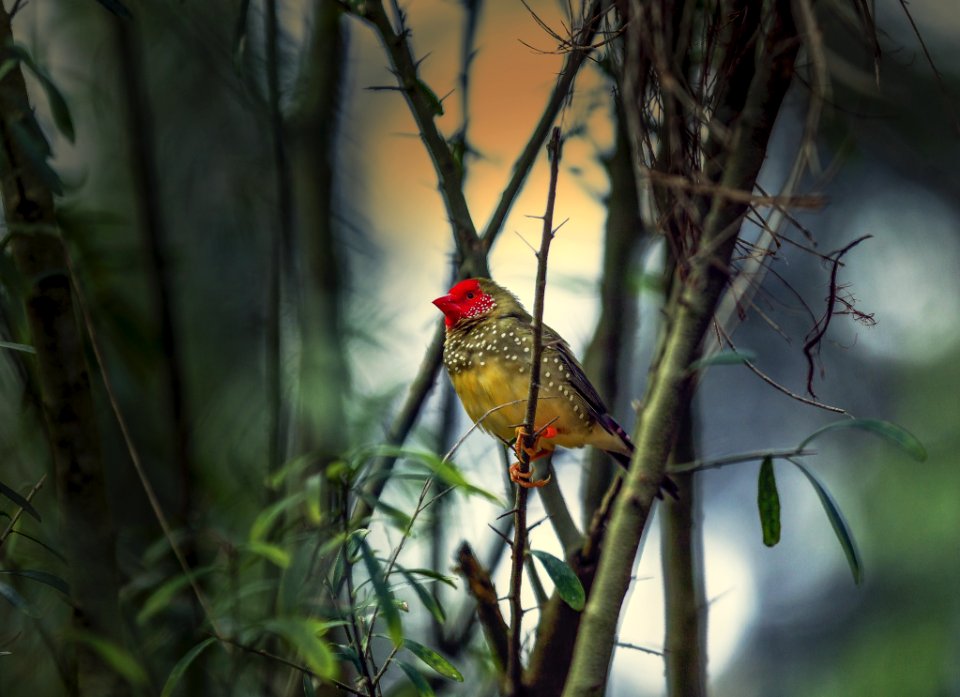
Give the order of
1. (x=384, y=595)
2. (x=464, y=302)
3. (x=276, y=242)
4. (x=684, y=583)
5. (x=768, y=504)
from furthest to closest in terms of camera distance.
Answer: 1. (x=464, y=302)
2. (x=276, y=242)
3. (x=684, y=583)
4. (x=768, y=504)
5. (x=384, y=595)

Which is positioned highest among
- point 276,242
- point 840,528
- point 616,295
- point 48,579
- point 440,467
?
Answer: point 616,295

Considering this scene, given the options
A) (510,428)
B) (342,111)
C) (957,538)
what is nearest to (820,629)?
(957,538)

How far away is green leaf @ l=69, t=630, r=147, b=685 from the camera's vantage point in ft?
4.55

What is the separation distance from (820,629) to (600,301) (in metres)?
3.19

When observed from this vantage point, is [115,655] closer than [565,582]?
Yes

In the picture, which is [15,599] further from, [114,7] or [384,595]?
[114,7]

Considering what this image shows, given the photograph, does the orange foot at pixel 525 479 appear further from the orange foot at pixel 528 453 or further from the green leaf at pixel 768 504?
the green leaf at pixel 768 504

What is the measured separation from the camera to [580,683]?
154 cm

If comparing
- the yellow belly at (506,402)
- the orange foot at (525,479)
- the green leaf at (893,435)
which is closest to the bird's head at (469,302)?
the yellow belly at (506,402)

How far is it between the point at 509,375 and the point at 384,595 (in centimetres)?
133

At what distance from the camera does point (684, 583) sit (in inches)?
91.6

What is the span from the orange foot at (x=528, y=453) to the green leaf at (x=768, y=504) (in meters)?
0.35

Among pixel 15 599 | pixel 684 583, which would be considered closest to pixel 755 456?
pixel 684 583

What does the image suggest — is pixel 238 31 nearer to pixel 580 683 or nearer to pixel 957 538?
pixel 580 683
